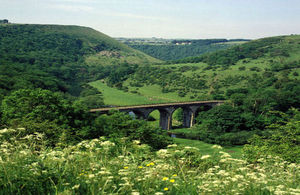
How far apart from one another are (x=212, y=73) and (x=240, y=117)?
5517cm

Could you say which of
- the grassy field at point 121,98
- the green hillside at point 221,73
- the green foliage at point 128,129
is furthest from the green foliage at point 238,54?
the green foliage at point 128,129

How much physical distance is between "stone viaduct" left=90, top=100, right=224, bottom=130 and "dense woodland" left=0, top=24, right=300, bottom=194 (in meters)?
3.58

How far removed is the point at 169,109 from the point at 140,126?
31.5 meters

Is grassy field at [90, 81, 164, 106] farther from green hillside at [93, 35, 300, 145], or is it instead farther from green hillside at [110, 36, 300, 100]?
green hillside at [110, 36, 300, 100]

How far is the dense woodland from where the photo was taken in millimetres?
5047

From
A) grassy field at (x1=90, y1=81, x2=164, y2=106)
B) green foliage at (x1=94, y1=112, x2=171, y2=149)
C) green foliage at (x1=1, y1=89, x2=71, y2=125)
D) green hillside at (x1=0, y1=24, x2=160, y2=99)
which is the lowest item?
grassy field at (x1=90, y1=81, x2=164, y2=106)

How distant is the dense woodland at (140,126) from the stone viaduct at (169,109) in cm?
358

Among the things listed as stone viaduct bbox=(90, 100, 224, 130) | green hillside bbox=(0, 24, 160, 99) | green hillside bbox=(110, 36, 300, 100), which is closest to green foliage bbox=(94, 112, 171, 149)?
stone viaduct bbox=(90, 100, 224, 130)

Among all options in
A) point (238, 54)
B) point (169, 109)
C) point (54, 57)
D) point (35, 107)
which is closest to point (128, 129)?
point (35, 107)

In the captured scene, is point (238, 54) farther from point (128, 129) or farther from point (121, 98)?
point (128, 129)

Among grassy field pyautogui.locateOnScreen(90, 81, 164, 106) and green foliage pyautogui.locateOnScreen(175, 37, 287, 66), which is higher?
green foliage pyautogui.locateOnScreen(175, 37, 287, 66)

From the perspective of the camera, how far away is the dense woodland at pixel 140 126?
505cm

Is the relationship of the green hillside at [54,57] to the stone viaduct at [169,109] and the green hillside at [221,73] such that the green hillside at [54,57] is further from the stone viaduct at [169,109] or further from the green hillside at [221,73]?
the green hillside at [221,73]

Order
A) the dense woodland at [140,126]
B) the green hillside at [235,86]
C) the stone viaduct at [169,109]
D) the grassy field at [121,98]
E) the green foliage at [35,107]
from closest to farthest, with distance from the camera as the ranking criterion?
the dense woodland at [140,126] < the green foliage at [35,107] < the green hillside at [235,86] < the stone viaduct at [169,109] < the grassy field at [121,98]
